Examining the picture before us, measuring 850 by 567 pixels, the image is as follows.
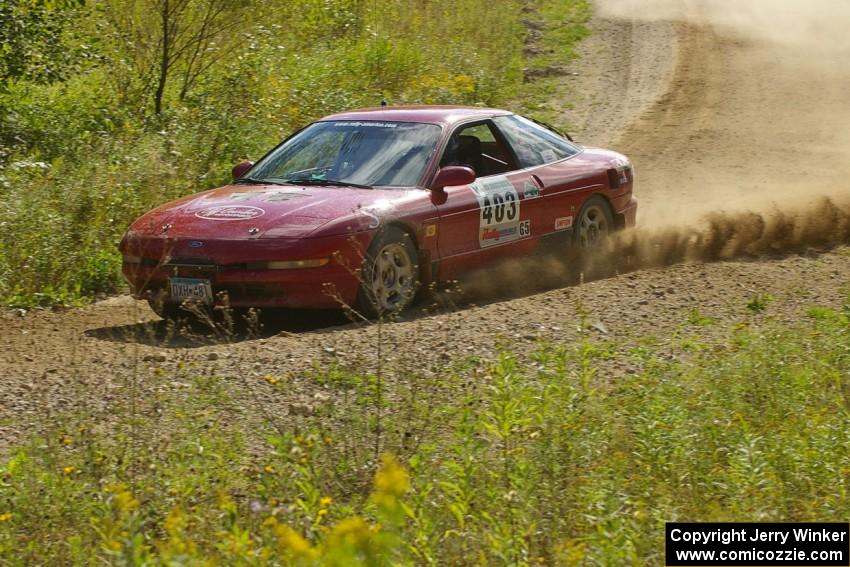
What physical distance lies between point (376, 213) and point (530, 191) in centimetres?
185

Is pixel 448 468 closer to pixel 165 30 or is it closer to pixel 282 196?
pixel 282 196

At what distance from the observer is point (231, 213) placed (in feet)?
28.4

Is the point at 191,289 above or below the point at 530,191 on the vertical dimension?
below

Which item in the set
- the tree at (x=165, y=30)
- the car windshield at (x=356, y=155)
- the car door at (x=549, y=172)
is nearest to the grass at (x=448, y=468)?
the car windshield at (x=356, y=155)

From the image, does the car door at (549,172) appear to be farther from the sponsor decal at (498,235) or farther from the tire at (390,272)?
the tire at (390,272)

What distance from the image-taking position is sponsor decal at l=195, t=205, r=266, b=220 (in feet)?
28.1

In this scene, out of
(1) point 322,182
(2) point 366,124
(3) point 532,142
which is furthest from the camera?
(3) point 532,142

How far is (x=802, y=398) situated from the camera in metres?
6.48

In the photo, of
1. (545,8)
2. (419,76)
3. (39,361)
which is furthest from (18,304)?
(545,8)

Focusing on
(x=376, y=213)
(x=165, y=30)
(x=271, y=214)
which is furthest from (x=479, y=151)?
(x=165, y=30)

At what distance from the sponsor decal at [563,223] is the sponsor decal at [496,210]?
0.55 m

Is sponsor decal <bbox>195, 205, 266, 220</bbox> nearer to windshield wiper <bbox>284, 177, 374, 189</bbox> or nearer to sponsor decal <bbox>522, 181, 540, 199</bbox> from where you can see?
windshield wiper <bbox>284, 177, 374, 189</bbox>

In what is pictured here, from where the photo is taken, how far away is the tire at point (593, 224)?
35.0ft

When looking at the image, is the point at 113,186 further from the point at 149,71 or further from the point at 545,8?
the point at 545,8
